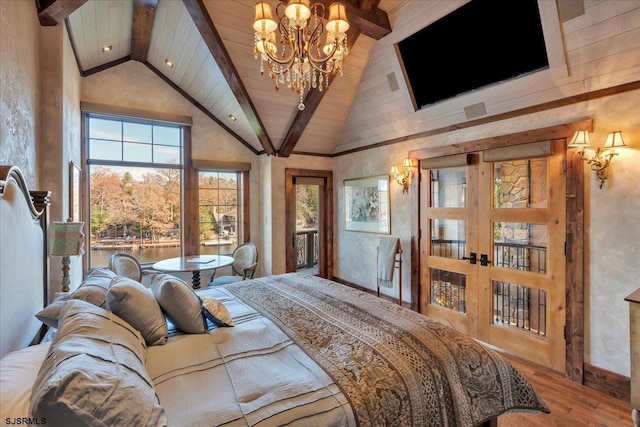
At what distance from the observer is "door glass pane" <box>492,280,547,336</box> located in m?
3.00

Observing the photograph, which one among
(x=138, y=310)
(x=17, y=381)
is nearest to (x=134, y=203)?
(x=138, y=310)

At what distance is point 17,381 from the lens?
994 millimetres

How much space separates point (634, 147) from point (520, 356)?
212 centimetres

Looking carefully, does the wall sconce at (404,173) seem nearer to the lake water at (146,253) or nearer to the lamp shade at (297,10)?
the lamp shade at (297,10)

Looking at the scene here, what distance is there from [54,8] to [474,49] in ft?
11.8

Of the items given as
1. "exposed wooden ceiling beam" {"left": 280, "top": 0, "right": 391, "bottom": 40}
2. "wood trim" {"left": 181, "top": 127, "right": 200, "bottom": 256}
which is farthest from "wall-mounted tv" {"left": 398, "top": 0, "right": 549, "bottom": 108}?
"wood trim" {"left": 181, "top": 127, "right": 200, "bottom": 256}

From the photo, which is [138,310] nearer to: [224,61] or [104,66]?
[224,61]

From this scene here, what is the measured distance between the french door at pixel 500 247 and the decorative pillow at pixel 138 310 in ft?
10.4

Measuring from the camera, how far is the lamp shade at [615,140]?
92.8 inches

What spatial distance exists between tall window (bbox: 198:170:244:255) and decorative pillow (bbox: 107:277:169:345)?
356 cm

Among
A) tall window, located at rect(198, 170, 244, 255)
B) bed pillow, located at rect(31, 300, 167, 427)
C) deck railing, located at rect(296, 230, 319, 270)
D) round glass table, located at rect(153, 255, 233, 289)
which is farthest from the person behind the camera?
deck railing, located at rect(296, 230, 319, 270)

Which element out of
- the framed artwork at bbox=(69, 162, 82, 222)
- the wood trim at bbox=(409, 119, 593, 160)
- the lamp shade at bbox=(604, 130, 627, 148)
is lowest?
the framed artwork at bbox=(69, 162, 82, 222)

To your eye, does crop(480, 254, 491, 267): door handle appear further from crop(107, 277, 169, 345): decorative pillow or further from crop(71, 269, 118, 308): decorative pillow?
crop(71, 269, 118, 308): decorative pillow

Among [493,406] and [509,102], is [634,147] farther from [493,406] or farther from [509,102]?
[493,406]
